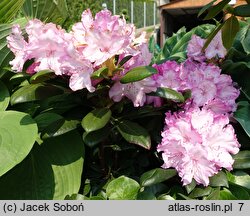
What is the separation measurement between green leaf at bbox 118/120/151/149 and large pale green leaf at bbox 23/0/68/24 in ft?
2.06

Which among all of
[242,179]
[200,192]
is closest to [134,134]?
[200,192]

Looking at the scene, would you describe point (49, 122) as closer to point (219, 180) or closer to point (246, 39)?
point (219, 180)

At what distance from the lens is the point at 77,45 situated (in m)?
1.01

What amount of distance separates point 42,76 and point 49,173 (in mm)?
244

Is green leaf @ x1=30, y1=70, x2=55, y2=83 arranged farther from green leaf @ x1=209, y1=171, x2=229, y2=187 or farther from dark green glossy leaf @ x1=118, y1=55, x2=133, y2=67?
green leaf @ x1=209, y1=171, x2=229, y2=187

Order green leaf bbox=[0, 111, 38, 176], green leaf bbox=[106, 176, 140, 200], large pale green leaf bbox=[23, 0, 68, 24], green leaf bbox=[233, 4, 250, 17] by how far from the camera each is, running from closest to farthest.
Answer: green leaf bbox=[0, 111, 38, 176]
green leaf bbox=[106, 176, 140, 200]
green leaf bbox=[233, 4, 250, 17]
large pale green leaf bbox=[23, 0, 68, 24]

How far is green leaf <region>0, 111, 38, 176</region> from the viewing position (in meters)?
0.88

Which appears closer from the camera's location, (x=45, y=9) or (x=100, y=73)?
(x=100, y=73)

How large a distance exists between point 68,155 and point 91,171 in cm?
12

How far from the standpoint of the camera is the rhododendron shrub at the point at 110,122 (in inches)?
38.4

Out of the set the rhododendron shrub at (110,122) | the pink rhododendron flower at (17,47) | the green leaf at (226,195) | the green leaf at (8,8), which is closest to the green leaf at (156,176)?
the rhododendron shrub at (110,122)

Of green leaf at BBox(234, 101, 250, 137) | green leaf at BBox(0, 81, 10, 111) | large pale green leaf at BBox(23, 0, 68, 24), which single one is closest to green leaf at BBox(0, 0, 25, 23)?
large pale green leaf at BBox(23, 0, 68, 24)

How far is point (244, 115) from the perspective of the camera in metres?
1.20

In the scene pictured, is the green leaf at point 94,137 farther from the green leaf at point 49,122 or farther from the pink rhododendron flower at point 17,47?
the pink rhododendron flower at point 17,47
